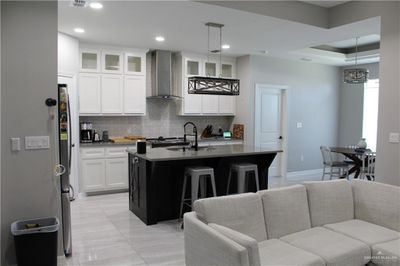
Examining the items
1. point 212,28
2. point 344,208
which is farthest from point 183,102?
point 344,208

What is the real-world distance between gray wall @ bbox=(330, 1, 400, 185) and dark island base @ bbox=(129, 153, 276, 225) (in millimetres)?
1827

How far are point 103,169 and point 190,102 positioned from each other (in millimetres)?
2161

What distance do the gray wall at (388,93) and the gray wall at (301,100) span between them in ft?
10.2

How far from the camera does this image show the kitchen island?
13.7ft

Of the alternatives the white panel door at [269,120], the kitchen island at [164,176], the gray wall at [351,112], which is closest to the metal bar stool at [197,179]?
the kitchen island at [164,176]

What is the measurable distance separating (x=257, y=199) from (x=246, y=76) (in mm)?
4567

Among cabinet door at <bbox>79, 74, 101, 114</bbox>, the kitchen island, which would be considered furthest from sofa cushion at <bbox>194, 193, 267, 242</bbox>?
cabinet door at <bbox>79, 74, 101, 114</bbox>

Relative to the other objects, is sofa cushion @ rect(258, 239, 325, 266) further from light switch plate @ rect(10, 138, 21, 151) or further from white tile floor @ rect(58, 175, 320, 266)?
light switch plate @ rect(10, 138, 21, 151)

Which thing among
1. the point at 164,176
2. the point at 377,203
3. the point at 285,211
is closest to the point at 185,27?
the point at 164,176

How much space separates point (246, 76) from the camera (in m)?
6.94

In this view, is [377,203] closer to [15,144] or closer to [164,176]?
[164,176]

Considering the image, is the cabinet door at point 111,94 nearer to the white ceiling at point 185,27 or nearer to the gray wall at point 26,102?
the white ceiling at point 185,27

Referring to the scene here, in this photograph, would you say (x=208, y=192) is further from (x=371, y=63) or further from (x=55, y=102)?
(x=371, y=63)

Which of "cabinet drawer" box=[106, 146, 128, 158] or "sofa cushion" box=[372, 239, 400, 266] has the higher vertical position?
"cabinet drawer" box=[106, 146, 128, 158]
